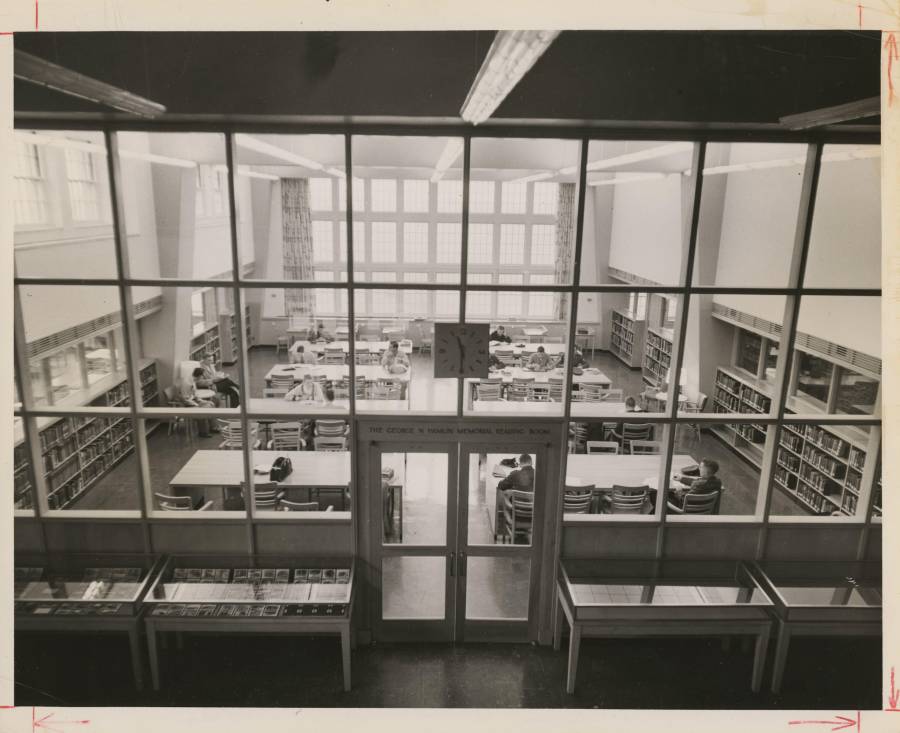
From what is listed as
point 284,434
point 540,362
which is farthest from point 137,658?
point 540,362

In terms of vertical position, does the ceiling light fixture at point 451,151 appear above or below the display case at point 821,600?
above

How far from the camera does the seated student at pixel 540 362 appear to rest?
34.7ft

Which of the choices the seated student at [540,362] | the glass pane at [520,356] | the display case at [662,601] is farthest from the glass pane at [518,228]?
the display case at [662,601]

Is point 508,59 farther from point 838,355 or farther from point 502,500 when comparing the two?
point 838,355

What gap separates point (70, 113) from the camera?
3418 millimetres

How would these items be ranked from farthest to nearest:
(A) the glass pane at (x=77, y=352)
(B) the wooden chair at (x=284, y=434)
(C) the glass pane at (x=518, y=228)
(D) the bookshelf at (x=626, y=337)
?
(C) the glass pane at (x=518, y=228) → (D) the bookshelf at (x=626, y=337) → (B) the wooden chair at (x=284, y=434) → (A) the glass pane at (x=77, y=352)

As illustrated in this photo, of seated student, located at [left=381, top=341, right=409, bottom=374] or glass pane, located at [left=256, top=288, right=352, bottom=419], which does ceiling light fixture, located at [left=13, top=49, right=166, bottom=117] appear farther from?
glass pane, located at [left=256, top=288, right=352, bottom=419]

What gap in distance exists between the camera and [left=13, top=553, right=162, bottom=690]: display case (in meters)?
3.86

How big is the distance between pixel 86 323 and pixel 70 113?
12.0 ft

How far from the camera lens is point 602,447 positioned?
7387 millimetres

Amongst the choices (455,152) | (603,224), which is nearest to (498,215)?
(603,224)

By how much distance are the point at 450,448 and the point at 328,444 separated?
209cm

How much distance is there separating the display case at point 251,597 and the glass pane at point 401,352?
131cm
